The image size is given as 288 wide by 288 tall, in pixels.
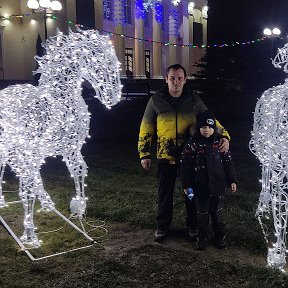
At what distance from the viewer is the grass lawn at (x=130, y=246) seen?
13.3 ft

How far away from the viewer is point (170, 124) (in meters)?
4.72

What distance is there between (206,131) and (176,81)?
2.23 ft

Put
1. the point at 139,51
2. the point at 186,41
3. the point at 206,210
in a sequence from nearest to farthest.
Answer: the point at 206,210, the point at 139,51, the point at 186,41

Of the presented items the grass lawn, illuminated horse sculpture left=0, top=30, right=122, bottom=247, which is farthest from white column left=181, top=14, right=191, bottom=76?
illuminated horse sculpture left=0, top=30, right=122, bottom=247

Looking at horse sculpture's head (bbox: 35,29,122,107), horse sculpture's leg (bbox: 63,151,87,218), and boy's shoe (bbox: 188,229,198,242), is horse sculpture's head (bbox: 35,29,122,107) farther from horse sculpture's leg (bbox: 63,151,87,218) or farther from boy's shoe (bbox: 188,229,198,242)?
boy's shoe (bbox: 188,229,198,242)

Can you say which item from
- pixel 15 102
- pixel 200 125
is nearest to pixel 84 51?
pixel 15 102

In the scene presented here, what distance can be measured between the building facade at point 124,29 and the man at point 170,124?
46.0ft

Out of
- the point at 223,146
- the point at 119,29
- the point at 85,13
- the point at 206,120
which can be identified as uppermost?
the point at 85,13

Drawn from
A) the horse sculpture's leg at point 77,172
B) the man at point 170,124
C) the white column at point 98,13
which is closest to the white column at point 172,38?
the white column at point 98,13

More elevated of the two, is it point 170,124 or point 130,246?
point 170,124

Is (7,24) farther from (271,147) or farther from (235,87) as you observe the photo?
(271,147)

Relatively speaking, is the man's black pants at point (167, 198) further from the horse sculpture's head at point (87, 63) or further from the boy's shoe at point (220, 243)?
the horse sculpture's head at point (87, 63)

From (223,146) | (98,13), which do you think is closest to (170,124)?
(223,146)

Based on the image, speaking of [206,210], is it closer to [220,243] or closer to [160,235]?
[220,243]
